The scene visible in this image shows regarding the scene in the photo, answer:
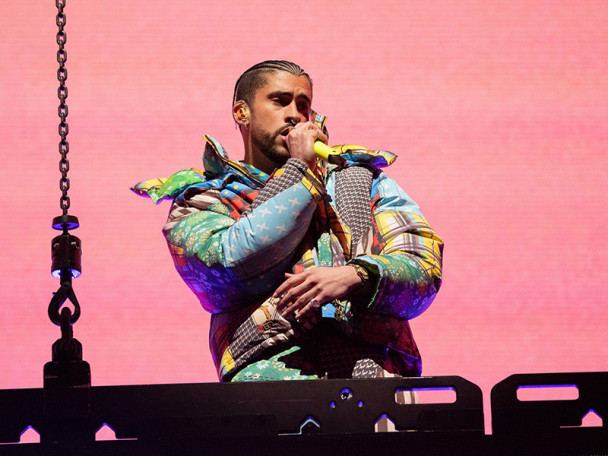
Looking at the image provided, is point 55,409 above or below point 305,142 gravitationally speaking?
below

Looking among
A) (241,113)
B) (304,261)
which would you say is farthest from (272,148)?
(304,261)

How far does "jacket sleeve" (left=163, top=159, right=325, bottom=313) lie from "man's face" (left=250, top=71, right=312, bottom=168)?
238 mm

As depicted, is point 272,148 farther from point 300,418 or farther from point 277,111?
point 300,418

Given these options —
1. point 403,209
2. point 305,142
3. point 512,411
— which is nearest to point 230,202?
point 305,142

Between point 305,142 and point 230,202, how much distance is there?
0.57 feet

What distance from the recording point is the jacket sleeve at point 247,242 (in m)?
1.70

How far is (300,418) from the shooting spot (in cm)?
137

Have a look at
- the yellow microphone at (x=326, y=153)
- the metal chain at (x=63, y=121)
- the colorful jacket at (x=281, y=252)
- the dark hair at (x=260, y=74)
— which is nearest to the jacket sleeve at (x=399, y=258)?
the colorful jacket at (x=281, y=252)

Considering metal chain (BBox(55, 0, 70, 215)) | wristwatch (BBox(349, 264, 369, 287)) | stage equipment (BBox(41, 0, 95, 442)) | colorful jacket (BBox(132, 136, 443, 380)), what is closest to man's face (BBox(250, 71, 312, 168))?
colorful jacket (BBox(132, 136, 443, 380))

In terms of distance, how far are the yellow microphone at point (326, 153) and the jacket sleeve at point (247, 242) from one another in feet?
0.28

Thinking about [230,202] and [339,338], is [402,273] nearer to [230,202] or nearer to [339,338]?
[339,338]

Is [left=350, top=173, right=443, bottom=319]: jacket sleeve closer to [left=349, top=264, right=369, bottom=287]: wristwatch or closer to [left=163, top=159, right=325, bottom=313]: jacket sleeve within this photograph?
[left=349, top=264, right=369, bottom=287]: wristwatch

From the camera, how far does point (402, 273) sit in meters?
1.73

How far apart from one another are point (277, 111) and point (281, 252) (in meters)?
0.44
